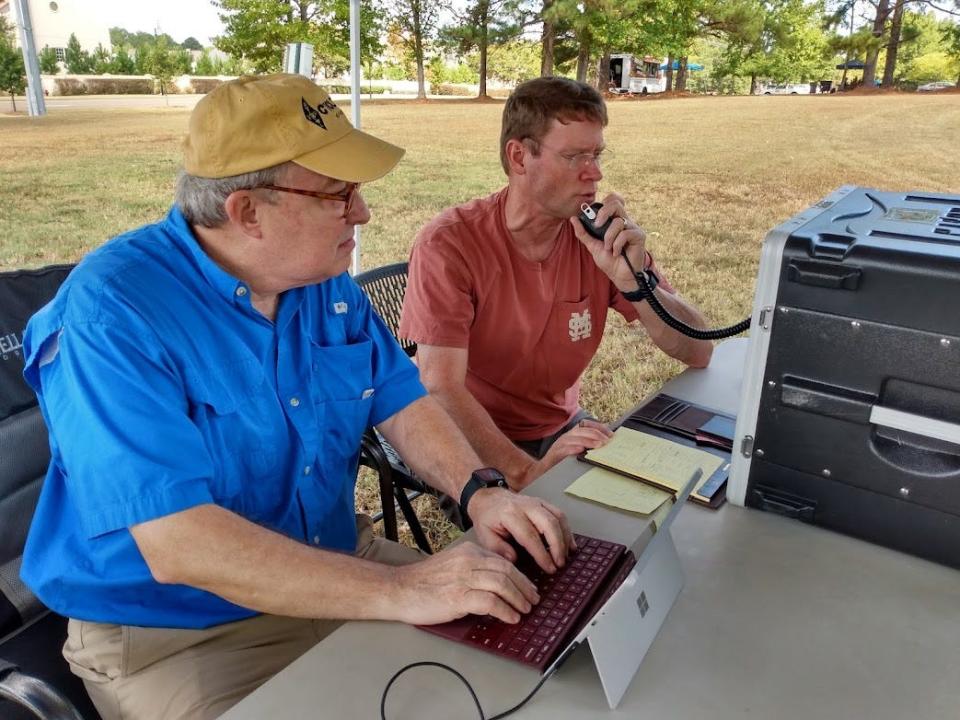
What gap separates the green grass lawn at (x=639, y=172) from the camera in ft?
12.5

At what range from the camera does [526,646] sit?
85cm

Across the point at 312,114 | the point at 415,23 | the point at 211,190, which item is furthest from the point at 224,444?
the point at 415,23

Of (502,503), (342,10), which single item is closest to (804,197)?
(342,10)

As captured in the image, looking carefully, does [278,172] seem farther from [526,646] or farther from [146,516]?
[526,646]

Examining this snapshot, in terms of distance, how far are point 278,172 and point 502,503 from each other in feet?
2.03

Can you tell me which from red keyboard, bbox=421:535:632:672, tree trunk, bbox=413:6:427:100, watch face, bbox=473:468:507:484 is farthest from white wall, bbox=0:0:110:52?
red keyboard, bbox=421:535:632:672

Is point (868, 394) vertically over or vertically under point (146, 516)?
over

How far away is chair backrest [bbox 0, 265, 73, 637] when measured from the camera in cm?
128

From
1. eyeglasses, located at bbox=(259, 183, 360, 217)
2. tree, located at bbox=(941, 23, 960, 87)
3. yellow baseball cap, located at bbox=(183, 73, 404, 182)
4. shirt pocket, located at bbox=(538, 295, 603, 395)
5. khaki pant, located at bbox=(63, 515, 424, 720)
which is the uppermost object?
tree, located at bbox=(941, 23, 960, 87)

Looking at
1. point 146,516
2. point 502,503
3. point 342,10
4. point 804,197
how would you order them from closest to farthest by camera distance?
point 146,516
point 502,503
point 342,10
point 804,197

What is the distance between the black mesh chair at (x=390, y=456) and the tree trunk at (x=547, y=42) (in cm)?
326

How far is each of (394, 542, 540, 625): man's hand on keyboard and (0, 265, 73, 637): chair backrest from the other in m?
0.77

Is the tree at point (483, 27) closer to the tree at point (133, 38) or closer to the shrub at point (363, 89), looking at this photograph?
the shrub at point (363, 89)

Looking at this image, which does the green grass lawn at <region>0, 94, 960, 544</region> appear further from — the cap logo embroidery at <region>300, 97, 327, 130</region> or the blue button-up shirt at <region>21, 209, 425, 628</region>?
the blue button-up shirt at <region>21, 209, 425, 628</region>
